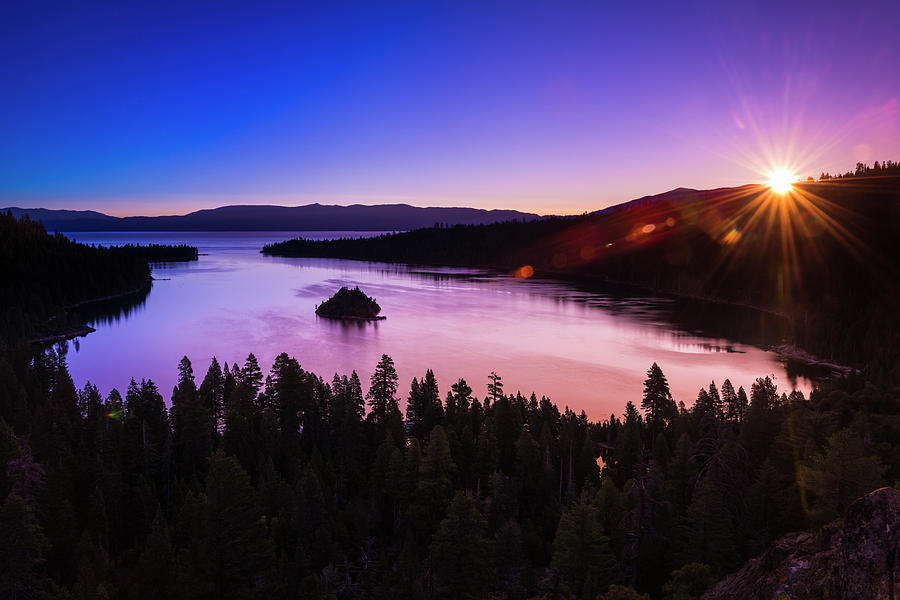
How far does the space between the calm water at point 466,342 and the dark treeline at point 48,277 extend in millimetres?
8355

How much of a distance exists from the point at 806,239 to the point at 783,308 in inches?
1664

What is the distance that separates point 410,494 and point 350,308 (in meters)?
82.2

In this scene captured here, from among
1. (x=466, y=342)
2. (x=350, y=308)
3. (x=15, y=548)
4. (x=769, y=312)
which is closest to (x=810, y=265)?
(x=769, y=312)

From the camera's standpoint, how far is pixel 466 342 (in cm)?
8588

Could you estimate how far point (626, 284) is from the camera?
182 meters

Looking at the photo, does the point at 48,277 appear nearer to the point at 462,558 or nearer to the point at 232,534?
the point at 232,534

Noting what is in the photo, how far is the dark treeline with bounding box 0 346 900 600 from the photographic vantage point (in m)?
20.3

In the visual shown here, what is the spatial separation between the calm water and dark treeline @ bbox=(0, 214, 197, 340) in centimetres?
836

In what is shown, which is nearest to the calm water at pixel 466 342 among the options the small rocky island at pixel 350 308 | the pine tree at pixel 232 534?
the small rocky island at pixel 350 308

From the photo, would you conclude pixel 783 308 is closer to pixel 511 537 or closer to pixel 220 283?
pixel 511 537

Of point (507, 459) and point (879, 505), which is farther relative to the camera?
point (507, 459)

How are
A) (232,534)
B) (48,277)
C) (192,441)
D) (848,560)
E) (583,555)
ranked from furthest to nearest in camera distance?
(48,277) → (192,441) → (232,534) → (583,555) → (848,560)

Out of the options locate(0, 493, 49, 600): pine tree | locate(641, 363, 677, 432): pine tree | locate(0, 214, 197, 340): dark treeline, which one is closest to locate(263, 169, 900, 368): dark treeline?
locate(641, 363, 677, 432): pine tree

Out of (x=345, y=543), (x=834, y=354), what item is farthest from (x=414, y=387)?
(x=834, y=354)
